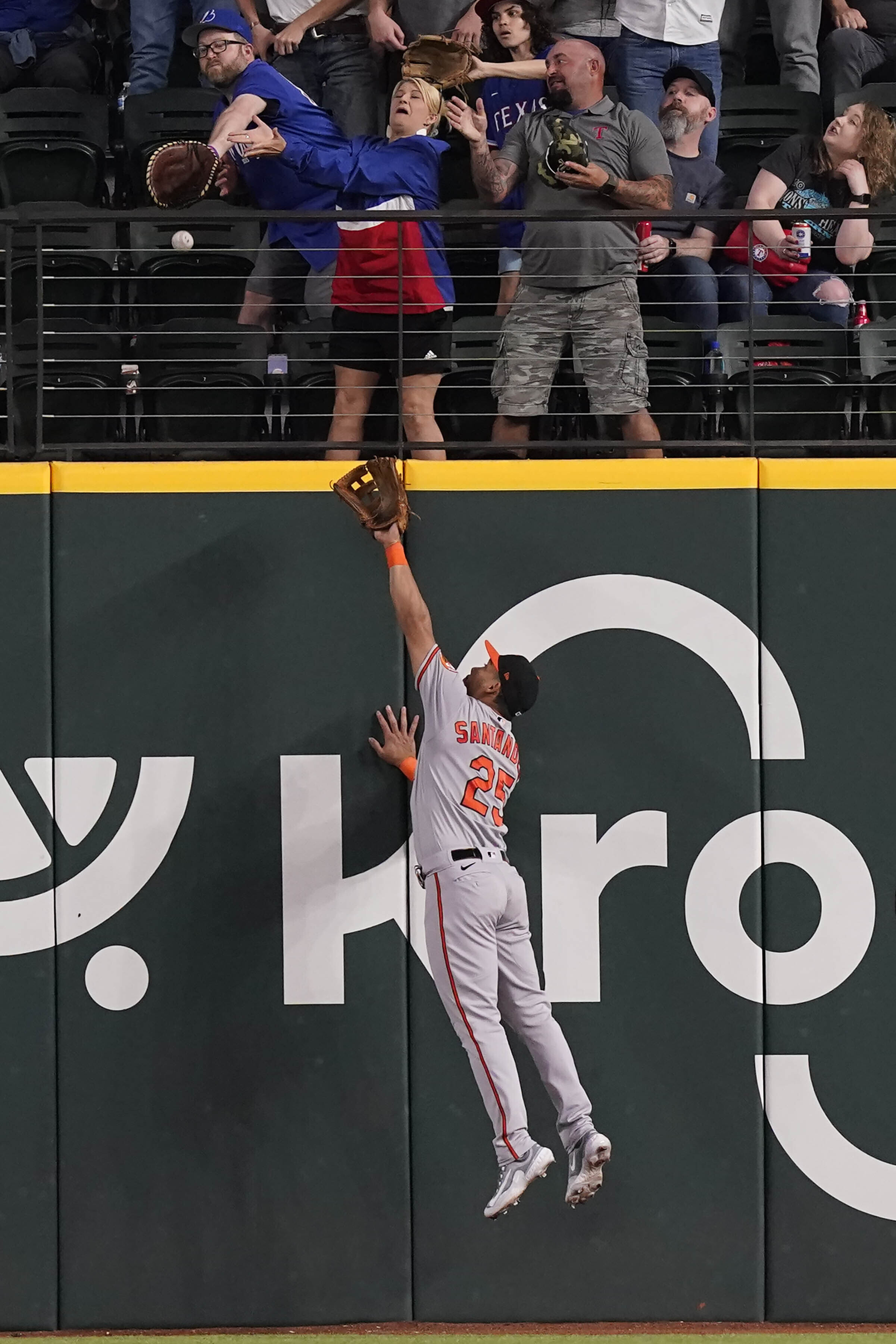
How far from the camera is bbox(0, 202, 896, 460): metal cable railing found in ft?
20.4

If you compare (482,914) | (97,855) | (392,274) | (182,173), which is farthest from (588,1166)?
(182,173)

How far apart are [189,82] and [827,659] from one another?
4.98 metres

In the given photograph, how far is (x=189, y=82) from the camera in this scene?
857cm

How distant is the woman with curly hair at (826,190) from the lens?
699cm

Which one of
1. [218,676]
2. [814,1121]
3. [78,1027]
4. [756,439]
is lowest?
[814,1121]

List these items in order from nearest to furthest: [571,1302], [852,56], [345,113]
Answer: [571,1302] < [345,113] < [852,56]

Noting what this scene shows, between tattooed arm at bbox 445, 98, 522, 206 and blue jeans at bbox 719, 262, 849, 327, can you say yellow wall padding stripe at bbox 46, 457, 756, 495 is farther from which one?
tattooed arm at bbox 445, 98, 522, 206

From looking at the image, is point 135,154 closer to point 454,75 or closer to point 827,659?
point 454,75

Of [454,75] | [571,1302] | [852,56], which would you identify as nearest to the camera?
[571,1302]

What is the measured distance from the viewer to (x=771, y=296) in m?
7.14


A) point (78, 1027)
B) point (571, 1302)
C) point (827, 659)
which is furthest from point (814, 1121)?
point (78, 1027)

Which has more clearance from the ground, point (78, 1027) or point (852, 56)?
point (852, 56)

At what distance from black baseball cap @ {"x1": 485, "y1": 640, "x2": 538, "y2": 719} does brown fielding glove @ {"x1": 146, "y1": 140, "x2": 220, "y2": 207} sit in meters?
2.42

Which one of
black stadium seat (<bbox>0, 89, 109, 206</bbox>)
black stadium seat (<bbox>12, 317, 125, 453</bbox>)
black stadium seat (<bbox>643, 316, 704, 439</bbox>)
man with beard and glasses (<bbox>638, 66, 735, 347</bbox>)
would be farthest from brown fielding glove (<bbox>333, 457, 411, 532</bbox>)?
black stadium seat (<bbox>0, 89, 109, 206</bbox>)
